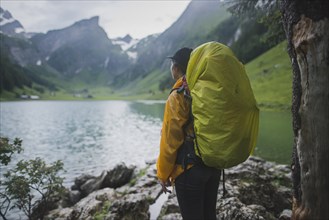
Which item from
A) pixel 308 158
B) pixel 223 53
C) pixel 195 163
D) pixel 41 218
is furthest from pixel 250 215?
pixel 41 218

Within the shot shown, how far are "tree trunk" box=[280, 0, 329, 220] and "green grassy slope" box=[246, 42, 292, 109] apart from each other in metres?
42.5

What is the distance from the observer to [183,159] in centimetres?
385

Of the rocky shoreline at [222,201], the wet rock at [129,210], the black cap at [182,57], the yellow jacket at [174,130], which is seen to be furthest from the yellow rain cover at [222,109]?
the wet rock at [129,210]

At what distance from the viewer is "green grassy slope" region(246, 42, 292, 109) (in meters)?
55.6

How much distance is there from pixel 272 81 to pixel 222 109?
7603 cm

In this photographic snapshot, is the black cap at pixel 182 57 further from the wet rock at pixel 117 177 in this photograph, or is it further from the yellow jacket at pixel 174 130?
the wet rock at pixel 117 177

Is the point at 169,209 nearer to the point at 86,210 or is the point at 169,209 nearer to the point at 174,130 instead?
the point at 86,210

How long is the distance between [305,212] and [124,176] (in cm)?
1377

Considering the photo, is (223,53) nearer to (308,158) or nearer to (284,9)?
(284,9)

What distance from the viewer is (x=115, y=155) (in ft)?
83.6

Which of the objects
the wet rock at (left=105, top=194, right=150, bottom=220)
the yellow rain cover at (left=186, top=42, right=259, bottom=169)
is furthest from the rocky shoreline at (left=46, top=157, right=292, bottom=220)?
the yellow rain cover at (left=186, top=42, right=259, bottom=169)

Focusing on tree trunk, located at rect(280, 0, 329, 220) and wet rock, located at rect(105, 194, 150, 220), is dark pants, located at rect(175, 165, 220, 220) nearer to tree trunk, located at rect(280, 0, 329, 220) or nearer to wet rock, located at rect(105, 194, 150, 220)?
tree trunk, located at rect(280, 0, 329, 220)

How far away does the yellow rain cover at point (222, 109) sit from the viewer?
3.46 m

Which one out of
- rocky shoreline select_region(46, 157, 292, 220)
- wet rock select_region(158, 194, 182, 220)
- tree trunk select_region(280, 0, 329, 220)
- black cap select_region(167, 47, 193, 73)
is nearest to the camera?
tree trunk select_region(280, 0, 329, 220)
